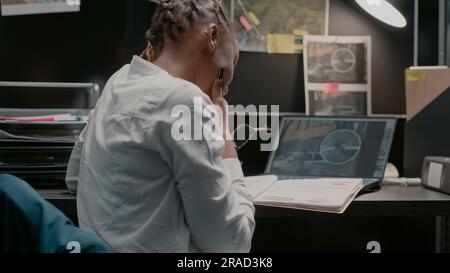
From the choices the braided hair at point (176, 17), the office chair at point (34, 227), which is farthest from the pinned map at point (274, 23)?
the office chair at point (34, 227)

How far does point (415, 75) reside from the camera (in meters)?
1.51

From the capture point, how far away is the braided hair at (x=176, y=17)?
3.04 ft

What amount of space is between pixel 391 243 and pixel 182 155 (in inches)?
45.7

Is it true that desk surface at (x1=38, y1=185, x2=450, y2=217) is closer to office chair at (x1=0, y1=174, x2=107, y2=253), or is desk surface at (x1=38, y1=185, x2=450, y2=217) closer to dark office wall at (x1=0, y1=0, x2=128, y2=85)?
office chair at (x1=0, y1=174, x2=107, y2=253)

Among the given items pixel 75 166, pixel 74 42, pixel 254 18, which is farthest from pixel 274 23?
pixel 75 166

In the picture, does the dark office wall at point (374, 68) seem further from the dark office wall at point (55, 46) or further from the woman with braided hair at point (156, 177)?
the woman with braided hair at point (156, 177)

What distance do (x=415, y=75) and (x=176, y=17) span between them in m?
0.88

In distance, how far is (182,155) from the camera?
0.77 meters

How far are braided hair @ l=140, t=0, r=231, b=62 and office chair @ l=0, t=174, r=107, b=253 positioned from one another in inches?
14.8

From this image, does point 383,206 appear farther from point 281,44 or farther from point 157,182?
point 281,44

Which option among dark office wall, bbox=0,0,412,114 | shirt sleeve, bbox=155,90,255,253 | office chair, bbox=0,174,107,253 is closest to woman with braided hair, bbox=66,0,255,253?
shirt sleeve, bbox=155,90,255,253

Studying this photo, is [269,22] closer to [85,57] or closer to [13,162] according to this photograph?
[85,57]

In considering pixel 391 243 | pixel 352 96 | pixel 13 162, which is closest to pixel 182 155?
pixel 13 162

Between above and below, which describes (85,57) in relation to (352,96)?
above
